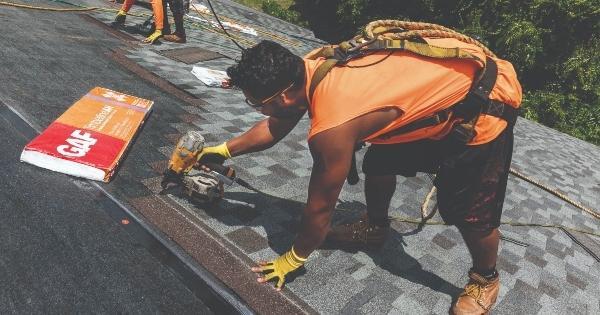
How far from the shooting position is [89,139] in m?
2.70

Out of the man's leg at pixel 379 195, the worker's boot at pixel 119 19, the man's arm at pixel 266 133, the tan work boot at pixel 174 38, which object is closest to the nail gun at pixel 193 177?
the man's arm at pixel 266 133

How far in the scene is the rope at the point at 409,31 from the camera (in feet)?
6.27

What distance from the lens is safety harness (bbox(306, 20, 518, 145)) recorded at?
1818 millimetres

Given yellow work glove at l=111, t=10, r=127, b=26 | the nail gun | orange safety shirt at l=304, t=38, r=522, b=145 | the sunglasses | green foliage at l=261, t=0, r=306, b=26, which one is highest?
orange safety shirt at l=304, t=38, r=522, b=145

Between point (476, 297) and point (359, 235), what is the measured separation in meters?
0.77

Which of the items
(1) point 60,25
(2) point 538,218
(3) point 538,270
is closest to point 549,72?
(2) point 538,218

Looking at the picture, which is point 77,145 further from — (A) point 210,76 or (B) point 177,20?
(B) point 177,20

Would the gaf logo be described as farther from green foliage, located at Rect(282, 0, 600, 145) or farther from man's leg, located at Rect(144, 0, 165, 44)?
green foliage, located at Rect(282, 0, 600, 145)

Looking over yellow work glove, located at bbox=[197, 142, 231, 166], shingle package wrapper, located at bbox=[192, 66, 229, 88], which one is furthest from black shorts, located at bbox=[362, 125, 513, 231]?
shingle package wrapper, located at bbox=[192, 66, 229, 88]

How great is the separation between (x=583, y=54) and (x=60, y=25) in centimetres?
1156

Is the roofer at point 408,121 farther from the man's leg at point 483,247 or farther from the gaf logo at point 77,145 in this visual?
the gaf logo at point 77,145

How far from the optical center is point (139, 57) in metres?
5.25

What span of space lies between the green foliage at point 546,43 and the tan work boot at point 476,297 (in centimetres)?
902

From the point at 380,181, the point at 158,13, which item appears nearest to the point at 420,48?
the point at 380,181
